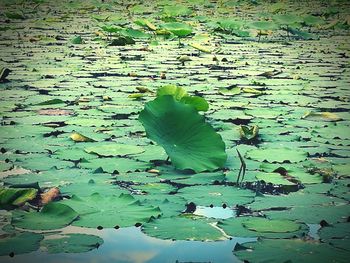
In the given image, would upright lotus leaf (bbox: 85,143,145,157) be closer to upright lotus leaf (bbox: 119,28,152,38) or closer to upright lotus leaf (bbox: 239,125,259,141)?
upright lotus leaf (bbox: 239,125,259,141)

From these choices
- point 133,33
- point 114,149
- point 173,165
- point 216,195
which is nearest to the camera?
point 216,195

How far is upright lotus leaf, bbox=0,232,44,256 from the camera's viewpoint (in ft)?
3.63

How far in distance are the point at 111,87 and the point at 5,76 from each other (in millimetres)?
579

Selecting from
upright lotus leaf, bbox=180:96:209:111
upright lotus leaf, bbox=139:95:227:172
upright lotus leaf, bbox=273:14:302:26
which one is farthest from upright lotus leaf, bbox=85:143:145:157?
upright lotus leaf, bbox=273:14:302:26

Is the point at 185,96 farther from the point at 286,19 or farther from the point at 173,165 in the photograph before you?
the point at 286,19

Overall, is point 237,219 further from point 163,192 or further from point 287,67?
point 287,67

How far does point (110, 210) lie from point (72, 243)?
17 centimetres

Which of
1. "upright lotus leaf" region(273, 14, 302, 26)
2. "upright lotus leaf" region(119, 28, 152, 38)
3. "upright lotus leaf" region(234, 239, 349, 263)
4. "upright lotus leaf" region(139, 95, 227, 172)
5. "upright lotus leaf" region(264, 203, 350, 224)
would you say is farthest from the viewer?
"upright lotus leaf" region(273, 14, 302, 26)

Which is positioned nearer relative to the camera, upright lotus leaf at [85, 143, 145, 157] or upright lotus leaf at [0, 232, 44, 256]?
upright lotus leaf at [0, 232, 44, 256]

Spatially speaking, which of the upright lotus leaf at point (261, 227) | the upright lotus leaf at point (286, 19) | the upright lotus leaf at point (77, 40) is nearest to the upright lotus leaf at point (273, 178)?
the upright lotus leaf at point (261, 227)

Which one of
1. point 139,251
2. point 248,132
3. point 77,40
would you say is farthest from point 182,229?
point 77,40

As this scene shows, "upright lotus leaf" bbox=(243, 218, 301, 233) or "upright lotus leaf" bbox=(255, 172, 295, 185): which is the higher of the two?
"upright lotus leaf" bbox=(255, 172, 295, 185)

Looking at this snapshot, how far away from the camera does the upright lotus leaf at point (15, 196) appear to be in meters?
1.34

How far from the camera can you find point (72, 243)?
114 cm
